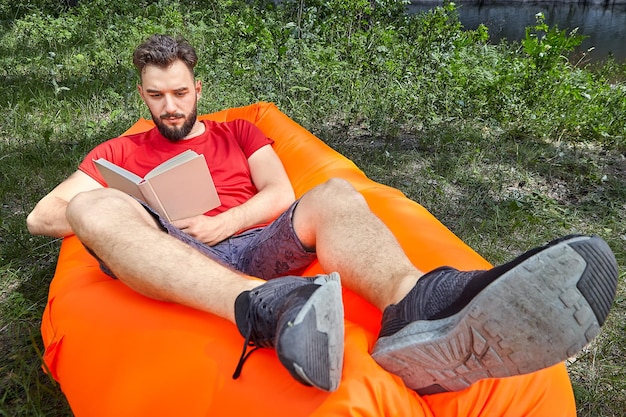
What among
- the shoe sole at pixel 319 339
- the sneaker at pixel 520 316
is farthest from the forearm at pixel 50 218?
the sneaker at pixel 520 316

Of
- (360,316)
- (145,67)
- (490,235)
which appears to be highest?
(145,67)

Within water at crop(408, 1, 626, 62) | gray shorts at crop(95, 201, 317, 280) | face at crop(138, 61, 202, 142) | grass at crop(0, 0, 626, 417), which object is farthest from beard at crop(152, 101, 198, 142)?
water at crop(408, 1, 626, 62)

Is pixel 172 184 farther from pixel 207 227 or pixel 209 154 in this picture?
pixel 209 154

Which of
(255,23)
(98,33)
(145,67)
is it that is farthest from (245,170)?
(98,33)

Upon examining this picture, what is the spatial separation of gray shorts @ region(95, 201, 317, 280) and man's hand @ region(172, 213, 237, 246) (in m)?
0.03

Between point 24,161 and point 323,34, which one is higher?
point 323,34

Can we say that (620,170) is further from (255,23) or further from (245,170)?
(255,23)

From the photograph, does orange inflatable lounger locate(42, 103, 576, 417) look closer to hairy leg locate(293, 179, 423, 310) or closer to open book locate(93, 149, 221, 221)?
hairy leg locate(293, 179, 423, 310)

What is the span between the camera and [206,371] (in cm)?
119

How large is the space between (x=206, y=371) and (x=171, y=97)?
118 cm

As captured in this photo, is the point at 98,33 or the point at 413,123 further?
the point at 98,33

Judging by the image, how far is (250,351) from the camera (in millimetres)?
1181

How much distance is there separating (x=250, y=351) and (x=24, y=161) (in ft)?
8.22

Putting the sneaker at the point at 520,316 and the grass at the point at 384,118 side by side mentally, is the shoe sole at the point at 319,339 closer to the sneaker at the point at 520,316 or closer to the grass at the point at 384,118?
the sneaker at the point at 520,316
